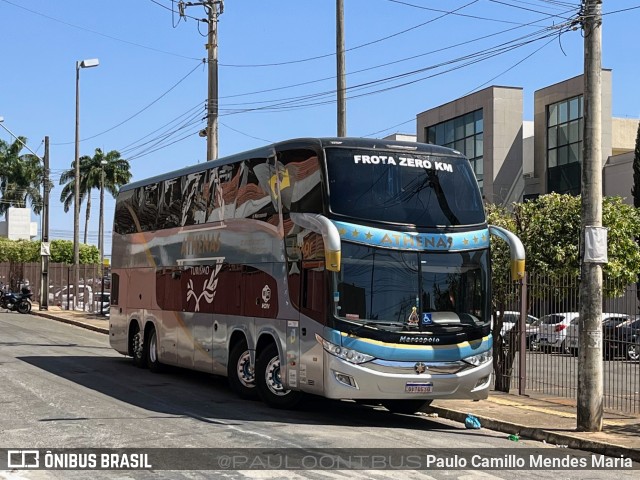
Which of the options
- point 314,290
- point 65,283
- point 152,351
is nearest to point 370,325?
point 314,290

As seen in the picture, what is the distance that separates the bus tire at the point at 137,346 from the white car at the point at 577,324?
9183mm

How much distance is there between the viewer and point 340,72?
20406 millimetres

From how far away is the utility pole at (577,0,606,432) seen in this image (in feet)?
40.3

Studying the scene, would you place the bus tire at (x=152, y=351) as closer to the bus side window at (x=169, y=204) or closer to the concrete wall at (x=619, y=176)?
the bus side window at (x=169, y=204)

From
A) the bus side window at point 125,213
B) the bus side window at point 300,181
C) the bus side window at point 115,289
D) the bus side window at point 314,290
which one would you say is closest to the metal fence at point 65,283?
the bus side window at point 115,289

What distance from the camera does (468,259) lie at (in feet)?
43.7

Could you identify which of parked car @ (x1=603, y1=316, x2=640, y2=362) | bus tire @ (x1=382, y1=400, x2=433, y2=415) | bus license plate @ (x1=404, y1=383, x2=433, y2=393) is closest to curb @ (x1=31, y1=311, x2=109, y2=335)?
bus tire @ (x1=382, y1=400, x2=433, y2=415)

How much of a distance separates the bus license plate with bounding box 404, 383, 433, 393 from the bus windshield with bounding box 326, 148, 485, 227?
224 centimetres

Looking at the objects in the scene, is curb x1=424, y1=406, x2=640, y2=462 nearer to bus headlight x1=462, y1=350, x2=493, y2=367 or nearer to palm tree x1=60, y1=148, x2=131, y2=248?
bus headlight x1=462, y1=350, x2=493, y2=367

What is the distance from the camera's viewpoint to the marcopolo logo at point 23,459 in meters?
9.36

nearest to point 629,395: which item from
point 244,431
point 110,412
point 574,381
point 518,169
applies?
point 574,381

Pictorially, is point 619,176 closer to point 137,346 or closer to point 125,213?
point 125,213

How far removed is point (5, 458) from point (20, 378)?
7.80 m

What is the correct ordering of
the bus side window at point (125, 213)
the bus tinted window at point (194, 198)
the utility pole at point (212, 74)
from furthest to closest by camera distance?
the utility pole at point (212, 74) < the bus side window at point (125, 213) < the bus tinted window at point (194, 198)
